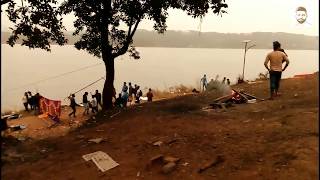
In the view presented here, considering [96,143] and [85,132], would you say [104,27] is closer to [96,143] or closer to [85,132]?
[85,132]

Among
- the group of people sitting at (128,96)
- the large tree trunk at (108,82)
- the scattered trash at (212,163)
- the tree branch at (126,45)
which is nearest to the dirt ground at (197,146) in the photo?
the scattered trash at (212,163)

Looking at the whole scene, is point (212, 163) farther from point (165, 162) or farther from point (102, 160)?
Answer: point (102, 160)

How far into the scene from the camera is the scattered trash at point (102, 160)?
9139 mm

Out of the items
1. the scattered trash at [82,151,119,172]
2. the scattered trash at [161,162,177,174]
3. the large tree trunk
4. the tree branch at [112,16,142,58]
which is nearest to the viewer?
the scattered trash at [161,162,177,174]

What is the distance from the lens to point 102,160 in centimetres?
956

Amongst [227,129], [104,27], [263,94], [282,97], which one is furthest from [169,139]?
[104,27]

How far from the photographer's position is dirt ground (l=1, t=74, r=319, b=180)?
7.74 meters

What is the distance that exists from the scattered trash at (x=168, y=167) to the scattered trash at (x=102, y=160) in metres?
1.32

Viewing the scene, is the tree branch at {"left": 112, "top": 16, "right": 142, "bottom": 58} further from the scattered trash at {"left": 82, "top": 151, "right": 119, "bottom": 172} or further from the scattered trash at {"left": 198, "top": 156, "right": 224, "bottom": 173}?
the scattered trash at {"left": 198, "top": 156, "right": 224, "bottom": 173}

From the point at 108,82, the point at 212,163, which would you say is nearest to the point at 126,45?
the point at 108,82

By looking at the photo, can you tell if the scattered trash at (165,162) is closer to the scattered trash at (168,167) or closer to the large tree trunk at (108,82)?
the scattered trash at (168,167)

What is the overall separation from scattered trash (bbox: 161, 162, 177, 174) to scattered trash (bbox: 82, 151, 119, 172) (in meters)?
1.32

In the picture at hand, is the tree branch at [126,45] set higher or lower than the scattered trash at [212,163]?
higher

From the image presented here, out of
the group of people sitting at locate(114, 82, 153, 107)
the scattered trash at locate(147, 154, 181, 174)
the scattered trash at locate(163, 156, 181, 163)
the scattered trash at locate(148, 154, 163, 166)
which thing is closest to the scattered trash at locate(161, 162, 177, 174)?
the scattered trash at locate(147, 154, 181, 174)
